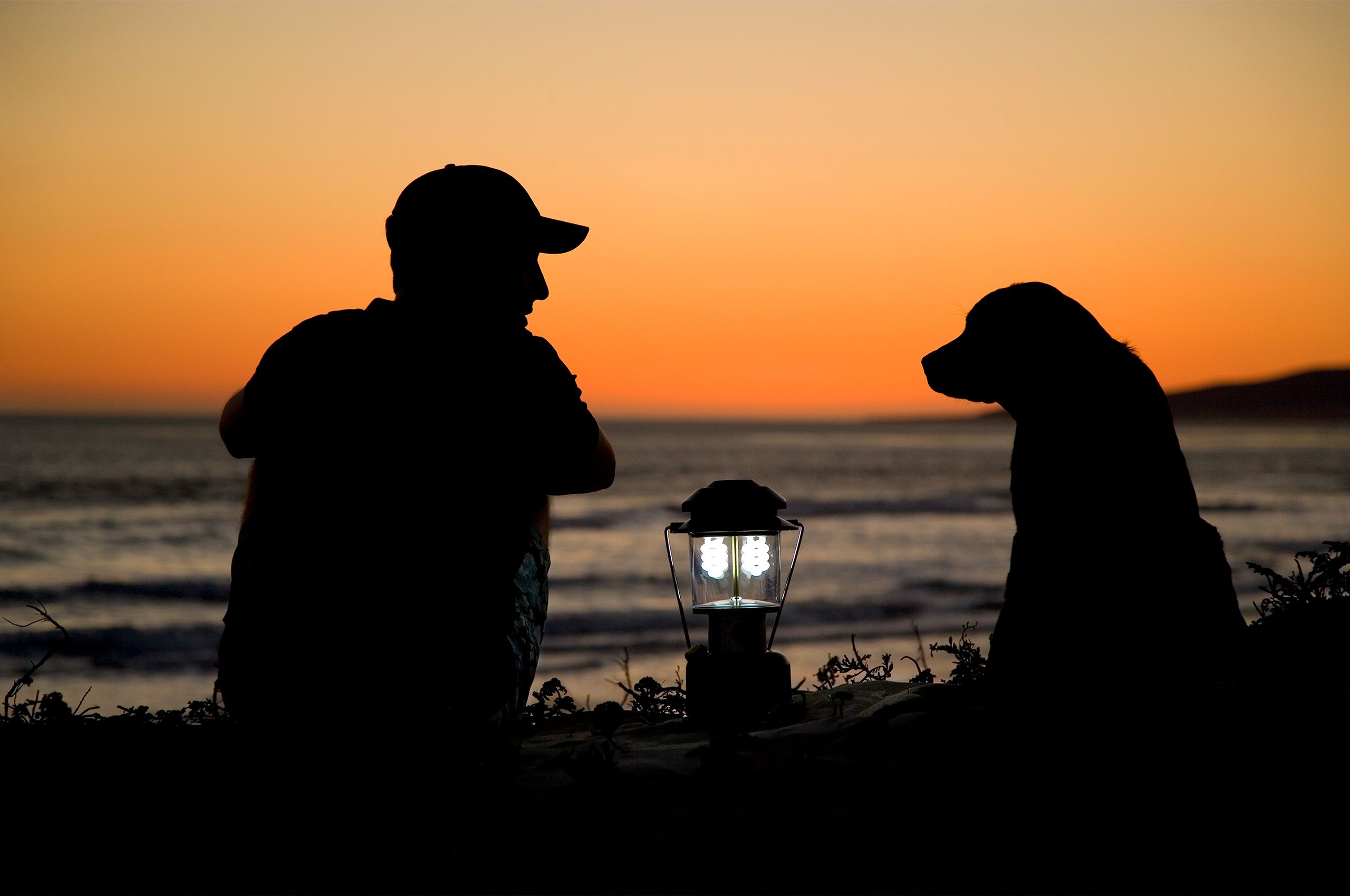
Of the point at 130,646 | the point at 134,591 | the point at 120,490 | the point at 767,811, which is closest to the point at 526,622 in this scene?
the point at 767,811

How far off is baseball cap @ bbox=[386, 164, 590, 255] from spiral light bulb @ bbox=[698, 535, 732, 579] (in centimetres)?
151

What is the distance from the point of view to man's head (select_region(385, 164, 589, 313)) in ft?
8.45

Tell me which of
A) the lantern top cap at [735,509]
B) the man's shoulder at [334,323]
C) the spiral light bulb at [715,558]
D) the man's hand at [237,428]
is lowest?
the spiral light bulb at [715,558]

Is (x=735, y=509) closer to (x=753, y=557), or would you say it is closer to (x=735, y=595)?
(x=753, y=557)

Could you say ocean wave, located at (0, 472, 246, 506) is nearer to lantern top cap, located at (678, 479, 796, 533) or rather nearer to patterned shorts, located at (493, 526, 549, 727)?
lantern top cap, located at (678, 479, 796, 533)

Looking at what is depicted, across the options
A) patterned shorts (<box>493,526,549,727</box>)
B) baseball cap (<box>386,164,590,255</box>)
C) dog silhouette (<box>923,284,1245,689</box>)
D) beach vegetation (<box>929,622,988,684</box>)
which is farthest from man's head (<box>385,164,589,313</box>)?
beach vegetation (<box>929,622,988,684</box>)

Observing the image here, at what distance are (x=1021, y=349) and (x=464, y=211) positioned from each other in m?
1.78

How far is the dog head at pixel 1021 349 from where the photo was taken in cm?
314

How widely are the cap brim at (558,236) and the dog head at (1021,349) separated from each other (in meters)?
1.43

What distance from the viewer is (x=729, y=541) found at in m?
3.81

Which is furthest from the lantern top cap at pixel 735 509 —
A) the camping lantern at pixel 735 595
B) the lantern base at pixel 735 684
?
the lantern base at pixel 735 684

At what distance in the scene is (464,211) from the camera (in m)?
2.57

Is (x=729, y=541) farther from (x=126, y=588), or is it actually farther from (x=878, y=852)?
(x=126, y=588)

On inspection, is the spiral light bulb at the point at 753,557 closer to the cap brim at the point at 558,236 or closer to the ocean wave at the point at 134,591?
the cap brim at the point at 558,236
